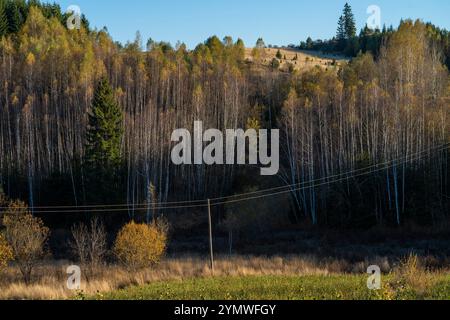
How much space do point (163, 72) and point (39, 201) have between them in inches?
703

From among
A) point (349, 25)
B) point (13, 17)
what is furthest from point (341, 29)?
point (13, 17)

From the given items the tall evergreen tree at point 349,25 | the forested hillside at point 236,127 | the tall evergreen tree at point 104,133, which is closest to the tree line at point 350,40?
the tall evergreen tree at point 349,25

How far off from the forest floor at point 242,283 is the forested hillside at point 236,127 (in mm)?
10033

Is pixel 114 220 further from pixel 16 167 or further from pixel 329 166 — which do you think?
pixel 329 166

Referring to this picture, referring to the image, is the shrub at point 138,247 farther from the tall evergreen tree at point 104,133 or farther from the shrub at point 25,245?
the tall evergreen tree at point 104,133

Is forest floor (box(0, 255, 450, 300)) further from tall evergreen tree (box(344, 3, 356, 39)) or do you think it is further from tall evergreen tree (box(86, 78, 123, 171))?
tall evergreen tree (box(344, 3, 356, 39))

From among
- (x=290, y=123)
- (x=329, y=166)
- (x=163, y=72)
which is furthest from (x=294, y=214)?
(x=163, y=72)

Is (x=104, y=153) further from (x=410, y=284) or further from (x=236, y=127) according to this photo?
(x=410, y=284)

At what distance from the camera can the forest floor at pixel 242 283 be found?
12.3 metres

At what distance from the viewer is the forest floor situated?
1226 centimetres

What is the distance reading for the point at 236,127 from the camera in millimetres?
44969

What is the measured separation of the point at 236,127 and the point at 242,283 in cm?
2953

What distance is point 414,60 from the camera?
4216 centimetres

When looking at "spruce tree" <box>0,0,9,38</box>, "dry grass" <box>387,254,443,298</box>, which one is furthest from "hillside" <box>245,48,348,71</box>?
"dry grass" <box>387,254,443,298</box>
